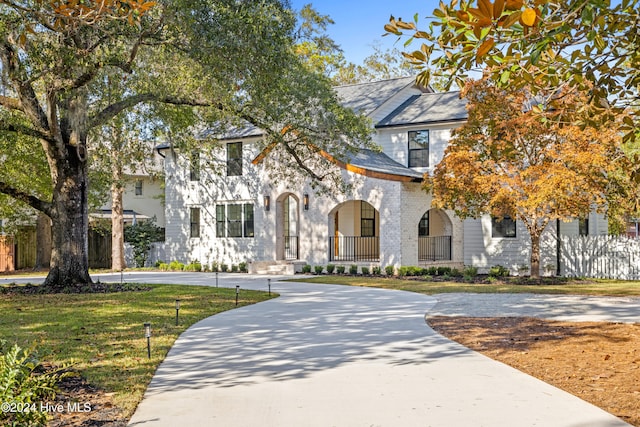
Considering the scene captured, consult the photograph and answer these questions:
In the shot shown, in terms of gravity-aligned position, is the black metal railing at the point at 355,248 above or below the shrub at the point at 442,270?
above

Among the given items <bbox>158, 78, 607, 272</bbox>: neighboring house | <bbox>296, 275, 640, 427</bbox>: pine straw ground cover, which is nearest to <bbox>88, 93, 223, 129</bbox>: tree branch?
<bbox>158, 78, 607, 272</bbox>: neighboring house

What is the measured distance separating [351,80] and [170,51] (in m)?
34.6

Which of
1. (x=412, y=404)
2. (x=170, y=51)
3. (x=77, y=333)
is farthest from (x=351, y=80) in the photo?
(x=412, y=404)

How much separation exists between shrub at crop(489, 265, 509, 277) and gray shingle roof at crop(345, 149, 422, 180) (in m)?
4.13

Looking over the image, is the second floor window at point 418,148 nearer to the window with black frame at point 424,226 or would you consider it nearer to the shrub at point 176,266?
the window with black frame at point 424,226

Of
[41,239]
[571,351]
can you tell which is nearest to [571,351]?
[571,351]

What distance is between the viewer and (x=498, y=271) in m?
24.7

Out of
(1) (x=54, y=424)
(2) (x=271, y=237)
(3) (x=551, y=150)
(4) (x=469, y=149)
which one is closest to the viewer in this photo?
(1) (x=54, y=424)

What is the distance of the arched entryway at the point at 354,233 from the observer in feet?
90.8

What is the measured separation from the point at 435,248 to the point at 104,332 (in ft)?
59.2

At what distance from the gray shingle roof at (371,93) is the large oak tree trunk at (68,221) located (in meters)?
12.5

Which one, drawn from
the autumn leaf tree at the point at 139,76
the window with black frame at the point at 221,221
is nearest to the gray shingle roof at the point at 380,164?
the autumn leaf tree at the point at 139,76

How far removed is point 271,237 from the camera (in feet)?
93.5

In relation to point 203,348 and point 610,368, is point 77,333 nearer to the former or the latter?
point 203,348
